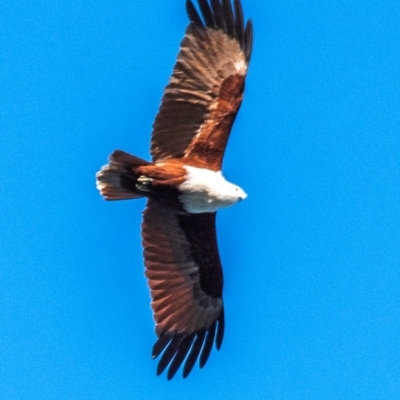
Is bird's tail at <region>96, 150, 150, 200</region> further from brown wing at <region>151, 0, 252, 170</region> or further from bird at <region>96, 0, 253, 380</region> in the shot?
brown wing at <region>151, 0, 252, 170</region>

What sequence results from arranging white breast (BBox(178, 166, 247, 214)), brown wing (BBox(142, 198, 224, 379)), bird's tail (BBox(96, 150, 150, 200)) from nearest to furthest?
bird's tail (BBox(96, 150, 150, 200)) → white breast (BBox(178, 166, 247, 214)) → brown wing (BBox(142, 198, 224, 379))

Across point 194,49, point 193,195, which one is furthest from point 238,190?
point 194,49

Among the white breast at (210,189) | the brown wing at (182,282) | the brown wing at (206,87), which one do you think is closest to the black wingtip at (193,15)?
the brown wing at (206,87)

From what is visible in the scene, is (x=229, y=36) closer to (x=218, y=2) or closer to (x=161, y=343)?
(x=218, y=2)

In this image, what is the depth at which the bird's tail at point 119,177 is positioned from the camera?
13.2 meters

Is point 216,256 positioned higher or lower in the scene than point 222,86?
lower

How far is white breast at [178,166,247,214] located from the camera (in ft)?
43.9

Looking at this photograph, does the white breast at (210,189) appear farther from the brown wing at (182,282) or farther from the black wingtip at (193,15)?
the black wingtip at (193,15)

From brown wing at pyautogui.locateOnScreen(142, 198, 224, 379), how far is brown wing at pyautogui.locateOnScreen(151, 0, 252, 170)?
846 mm

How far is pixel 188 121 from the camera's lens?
13633 millimetres

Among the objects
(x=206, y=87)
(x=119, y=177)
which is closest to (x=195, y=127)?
(x=206, y=87)

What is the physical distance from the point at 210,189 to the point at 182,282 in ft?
5.35

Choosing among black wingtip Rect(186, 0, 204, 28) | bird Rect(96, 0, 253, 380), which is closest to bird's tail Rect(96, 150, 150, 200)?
bird Rect(96, 0, 253, 380)

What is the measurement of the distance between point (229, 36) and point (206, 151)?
4.16 ft
